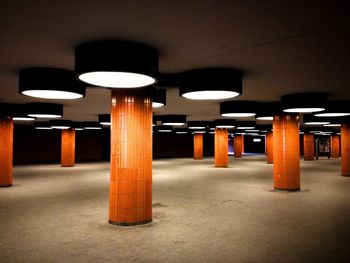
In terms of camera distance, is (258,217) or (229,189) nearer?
(258,217)

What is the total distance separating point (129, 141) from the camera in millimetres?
8539

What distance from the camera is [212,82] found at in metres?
7.50

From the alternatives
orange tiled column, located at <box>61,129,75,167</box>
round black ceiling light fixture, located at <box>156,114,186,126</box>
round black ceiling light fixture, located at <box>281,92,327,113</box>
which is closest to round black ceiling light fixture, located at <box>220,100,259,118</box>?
round black ceiling light fixture, located at <box>281,92,327,113</box>

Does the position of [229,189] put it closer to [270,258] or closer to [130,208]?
[130,208]

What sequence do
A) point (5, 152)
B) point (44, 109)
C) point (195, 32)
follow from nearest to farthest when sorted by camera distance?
point (195, 32), point (44, 109), point (5, 152)

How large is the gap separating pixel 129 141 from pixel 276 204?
20.3 feet

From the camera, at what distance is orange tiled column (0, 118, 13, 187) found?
15.8 m

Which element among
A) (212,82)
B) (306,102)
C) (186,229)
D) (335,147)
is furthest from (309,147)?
(212,82)

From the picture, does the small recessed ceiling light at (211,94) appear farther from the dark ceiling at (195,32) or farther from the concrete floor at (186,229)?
the concrete floor at (186,229)

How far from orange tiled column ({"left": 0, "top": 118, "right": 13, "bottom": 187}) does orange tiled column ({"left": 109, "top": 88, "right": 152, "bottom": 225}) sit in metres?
9.90

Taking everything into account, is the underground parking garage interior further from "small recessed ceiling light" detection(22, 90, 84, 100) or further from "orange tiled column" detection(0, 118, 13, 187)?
"orange tiled column" detection(0, 118, 13, 187)

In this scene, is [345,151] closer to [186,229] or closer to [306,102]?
[306,102]

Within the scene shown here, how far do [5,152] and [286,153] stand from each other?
14.4 m

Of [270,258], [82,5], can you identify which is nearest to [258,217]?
[270,258]
